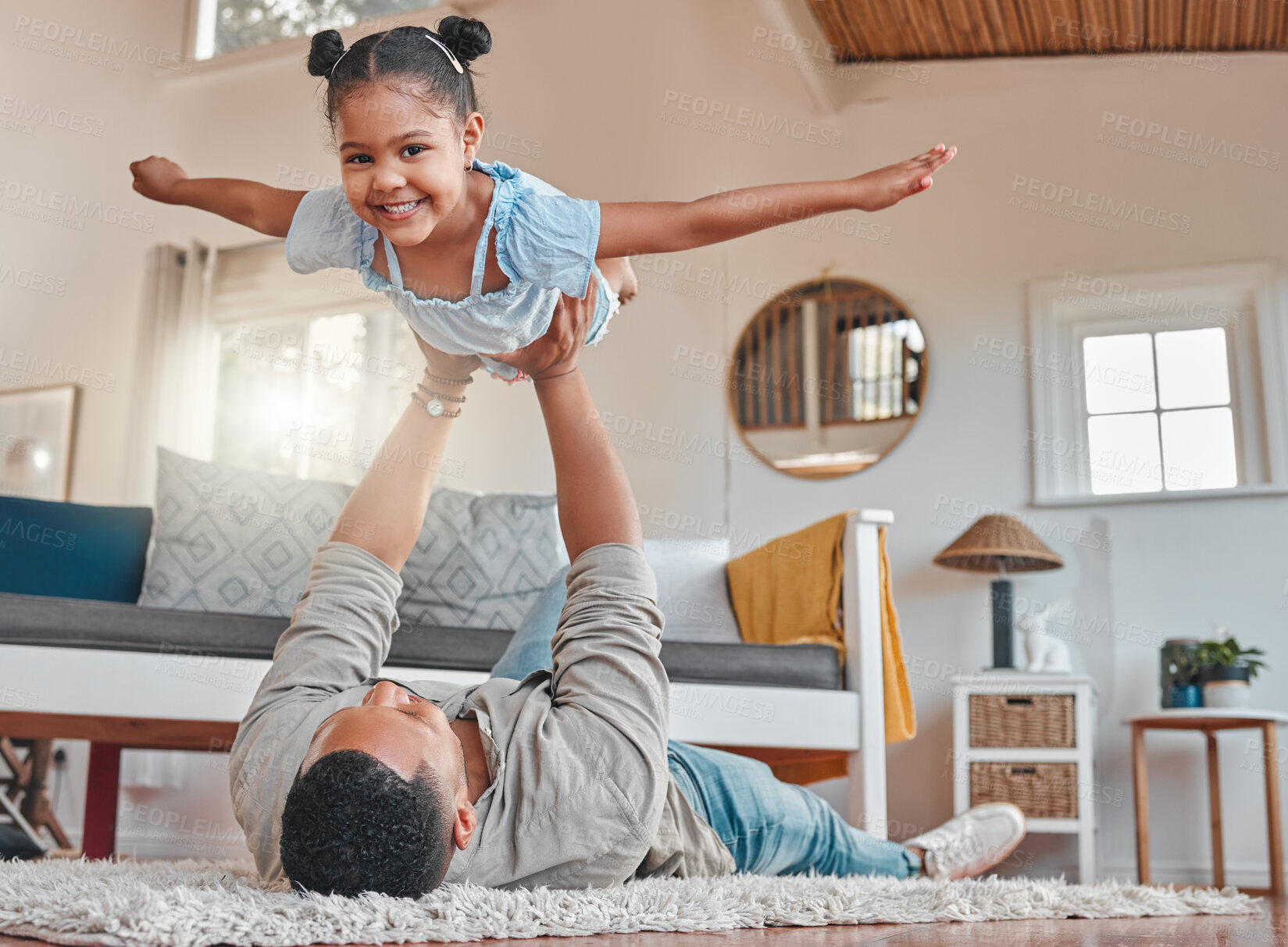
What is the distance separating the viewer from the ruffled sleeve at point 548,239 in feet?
4.21

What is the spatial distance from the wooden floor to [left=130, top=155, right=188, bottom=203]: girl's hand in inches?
34.2

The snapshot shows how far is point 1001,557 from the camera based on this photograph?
355 centimetres

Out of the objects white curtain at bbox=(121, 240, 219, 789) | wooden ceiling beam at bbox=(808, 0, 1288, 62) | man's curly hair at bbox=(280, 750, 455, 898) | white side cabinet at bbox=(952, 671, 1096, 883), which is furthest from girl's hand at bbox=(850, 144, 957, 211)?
white curtain at bbox=(121, 240, 219, 789)

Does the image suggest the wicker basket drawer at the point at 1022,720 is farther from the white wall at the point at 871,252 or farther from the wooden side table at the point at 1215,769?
the white wall at the point at 871,252

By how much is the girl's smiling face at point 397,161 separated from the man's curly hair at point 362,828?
22.3 inches

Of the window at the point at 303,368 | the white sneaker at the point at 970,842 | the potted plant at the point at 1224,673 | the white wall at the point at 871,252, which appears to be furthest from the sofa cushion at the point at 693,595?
the window at the point at 303,368

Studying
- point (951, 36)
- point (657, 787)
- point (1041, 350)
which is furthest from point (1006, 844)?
point (951, 36)

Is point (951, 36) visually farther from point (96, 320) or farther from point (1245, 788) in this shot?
point (96, 320)

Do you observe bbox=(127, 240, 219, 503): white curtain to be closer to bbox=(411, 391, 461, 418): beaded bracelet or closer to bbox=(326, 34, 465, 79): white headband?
bbox=(411, 391, 461, 418): beaded bracelet

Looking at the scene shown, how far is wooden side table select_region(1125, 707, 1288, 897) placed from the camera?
9.68 ft

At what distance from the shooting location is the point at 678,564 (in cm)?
314

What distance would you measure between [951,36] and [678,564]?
215 centimetres

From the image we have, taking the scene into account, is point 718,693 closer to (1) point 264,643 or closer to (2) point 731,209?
(1) point 264,643

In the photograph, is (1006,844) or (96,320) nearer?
(1006,844)
